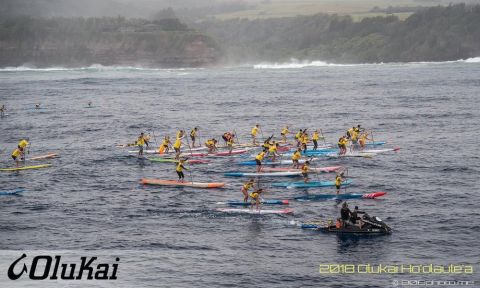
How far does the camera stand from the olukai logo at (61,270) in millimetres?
37094

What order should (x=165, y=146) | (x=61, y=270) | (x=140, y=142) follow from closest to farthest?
(x=61, y=270)
(x=165, y=146)
(x=140, y=142)

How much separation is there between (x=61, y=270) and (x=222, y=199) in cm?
1715

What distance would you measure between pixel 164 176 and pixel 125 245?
64.2 ft

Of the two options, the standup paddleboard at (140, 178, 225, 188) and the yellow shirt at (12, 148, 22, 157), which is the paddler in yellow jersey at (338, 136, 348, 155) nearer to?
the standup paddleboard at (140, 178, 225, 188)

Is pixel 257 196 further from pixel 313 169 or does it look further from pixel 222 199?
pixel 313 169

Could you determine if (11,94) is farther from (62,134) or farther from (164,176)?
(164,176)

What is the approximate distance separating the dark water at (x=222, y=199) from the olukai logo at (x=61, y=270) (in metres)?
0.61

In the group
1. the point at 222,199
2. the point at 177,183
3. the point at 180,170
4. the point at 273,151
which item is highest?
the point at 273,151

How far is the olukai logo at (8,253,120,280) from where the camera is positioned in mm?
37094

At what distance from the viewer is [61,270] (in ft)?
124

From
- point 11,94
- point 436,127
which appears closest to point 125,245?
point 436,127

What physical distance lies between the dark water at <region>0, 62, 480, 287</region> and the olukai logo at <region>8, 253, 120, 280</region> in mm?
610

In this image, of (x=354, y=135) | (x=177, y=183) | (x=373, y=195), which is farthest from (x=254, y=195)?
(x=354, y=135)

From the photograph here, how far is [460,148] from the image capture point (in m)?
71.7
